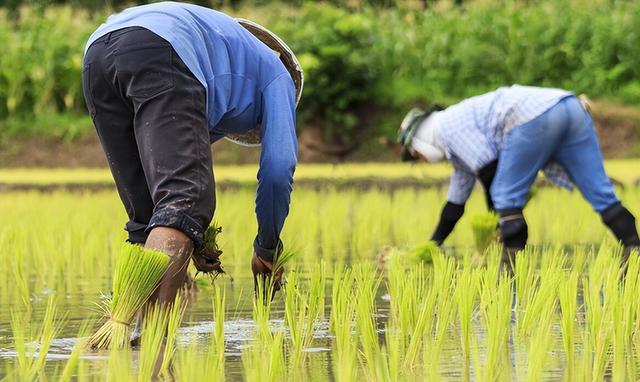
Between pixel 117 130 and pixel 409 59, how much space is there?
48.1ft

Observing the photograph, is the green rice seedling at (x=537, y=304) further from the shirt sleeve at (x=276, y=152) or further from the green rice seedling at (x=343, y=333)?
the shirt sleeve at (x=276, y=152)

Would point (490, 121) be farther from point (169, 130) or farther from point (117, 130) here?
point (169, 130)

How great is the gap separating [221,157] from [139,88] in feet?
46.4

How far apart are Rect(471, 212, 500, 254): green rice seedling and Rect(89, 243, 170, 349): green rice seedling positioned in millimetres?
3826

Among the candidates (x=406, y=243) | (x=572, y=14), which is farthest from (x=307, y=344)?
(x=572, y=14)

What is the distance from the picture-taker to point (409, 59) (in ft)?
59.7

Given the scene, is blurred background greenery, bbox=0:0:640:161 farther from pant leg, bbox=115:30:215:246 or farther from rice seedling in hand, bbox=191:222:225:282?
pant leg, bbox=115:30:215:246

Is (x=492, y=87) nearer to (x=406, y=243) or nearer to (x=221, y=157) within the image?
(x=221, y=157)

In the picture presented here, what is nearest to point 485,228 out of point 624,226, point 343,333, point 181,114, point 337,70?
point 624,226

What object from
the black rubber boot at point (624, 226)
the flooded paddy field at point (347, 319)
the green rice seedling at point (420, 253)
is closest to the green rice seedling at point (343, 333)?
the flooded paddy field at point (347, 319)

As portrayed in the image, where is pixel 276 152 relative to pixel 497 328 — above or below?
above

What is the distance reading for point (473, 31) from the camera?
59.1 ft

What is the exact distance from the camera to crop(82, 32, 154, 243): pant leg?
11.7 feet

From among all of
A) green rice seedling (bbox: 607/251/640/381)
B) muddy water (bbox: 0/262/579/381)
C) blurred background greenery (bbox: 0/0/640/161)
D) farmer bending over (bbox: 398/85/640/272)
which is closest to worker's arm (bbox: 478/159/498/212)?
farmer bending over (bbox: 398/85/640/272)
